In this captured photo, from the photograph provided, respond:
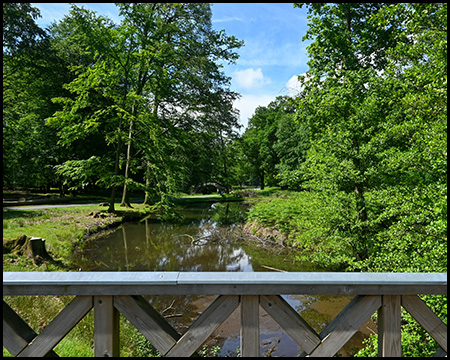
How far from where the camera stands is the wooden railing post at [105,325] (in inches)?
49.6

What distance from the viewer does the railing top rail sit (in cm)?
121

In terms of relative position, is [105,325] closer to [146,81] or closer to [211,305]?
[211,305]

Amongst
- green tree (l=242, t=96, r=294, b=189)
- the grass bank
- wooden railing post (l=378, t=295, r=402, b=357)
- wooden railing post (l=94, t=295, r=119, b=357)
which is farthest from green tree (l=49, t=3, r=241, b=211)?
green tree (l=242, t=96, r=294, b=189)

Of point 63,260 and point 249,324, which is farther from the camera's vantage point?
point 63,260

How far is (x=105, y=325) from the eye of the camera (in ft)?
4.18

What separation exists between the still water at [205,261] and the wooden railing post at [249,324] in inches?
145

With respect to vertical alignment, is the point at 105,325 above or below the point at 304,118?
below

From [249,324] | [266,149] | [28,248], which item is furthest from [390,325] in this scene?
[266,149]

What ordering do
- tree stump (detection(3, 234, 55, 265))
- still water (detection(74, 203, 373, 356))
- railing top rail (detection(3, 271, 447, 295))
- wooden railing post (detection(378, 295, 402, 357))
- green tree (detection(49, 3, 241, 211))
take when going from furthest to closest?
green tree (detection(49, 3, 241, 211)) < tree stump (detection(3, 234, 55, 265)) < still water (detection(74, 203, 373, 356)) < wooden railing post (detection(378, 295, 402, 357)) < railing top rail (detection(3, 271, 447, 295))

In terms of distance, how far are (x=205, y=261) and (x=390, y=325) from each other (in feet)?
27.9

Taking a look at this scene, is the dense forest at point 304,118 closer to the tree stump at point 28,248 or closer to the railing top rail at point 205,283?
the railing top rail at point 205,283

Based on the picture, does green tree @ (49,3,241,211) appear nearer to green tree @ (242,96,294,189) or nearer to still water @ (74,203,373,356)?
still water @ (74,203,373,356)

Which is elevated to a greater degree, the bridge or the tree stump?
the bridge

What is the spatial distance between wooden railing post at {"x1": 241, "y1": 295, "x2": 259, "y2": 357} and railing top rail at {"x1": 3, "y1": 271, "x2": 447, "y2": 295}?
59 millimetres
